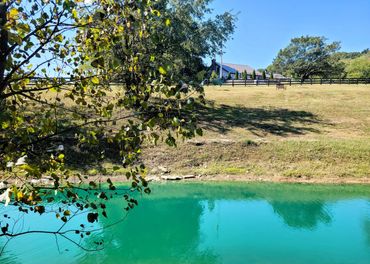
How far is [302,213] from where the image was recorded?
45.8ft

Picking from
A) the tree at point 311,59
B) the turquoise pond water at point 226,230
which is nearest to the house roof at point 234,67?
the tree at point 311,59

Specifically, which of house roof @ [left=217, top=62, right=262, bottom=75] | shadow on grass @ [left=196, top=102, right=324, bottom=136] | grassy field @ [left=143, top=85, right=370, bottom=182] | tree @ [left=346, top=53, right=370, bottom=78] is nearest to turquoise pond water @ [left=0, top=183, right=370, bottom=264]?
grassy field @ [left=143, top=85, right=370, bottom=182]

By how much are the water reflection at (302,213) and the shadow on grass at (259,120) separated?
31.8 feet

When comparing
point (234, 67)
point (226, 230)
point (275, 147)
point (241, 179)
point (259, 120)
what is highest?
point (234, 67)

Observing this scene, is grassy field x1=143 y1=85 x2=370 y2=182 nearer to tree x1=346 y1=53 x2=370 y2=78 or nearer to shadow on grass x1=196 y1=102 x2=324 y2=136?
shadow on grass x1=196 y1=102 x2=324 y2=136

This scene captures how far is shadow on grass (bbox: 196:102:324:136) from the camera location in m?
25.1

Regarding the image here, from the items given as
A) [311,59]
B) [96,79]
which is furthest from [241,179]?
[311,59]

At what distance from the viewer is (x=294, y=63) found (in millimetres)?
73562

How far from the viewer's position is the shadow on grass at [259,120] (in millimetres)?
25062

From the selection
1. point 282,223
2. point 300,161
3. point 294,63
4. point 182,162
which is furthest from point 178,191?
point 294,63

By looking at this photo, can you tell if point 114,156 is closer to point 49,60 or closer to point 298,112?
point 49,60

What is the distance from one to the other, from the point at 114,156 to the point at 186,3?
49.0 feet

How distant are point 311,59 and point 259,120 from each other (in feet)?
163

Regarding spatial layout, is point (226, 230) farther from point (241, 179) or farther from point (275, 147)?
point (275, 147)
